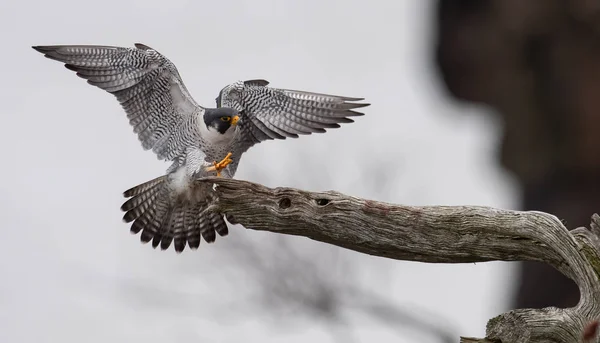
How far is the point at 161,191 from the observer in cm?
1162

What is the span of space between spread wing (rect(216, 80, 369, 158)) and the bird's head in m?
0.31

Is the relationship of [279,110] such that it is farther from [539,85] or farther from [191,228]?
[539,85]

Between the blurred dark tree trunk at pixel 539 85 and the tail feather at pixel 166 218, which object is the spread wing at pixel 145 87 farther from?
the blurred dark tree trunk at pixel 539 85

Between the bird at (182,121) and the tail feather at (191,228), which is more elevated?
the bird at (182,121)

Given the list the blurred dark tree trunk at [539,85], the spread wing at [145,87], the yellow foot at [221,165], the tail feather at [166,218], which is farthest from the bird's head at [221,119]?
the blurred dark tree trunk at [539,85]

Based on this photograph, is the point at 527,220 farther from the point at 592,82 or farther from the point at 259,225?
the point at 592,82

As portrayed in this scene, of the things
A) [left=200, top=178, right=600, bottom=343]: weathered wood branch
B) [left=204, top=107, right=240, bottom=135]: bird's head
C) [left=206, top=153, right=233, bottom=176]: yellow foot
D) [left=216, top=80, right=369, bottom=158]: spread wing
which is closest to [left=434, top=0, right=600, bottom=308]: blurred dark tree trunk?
[left=216, top=80, right=369, bottom=158]: spread wing

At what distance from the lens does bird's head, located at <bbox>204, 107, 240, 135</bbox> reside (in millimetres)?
11117

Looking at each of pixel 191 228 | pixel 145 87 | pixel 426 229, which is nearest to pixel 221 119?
pixel 145 87

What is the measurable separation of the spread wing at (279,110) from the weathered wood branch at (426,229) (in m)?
2.00

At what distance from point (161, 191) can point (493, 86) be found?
1306 cm

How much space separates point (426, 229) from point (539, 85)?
15417 mm

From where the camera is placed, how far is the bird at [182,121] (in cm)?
1127

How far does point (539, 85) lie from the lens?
24.2 m
